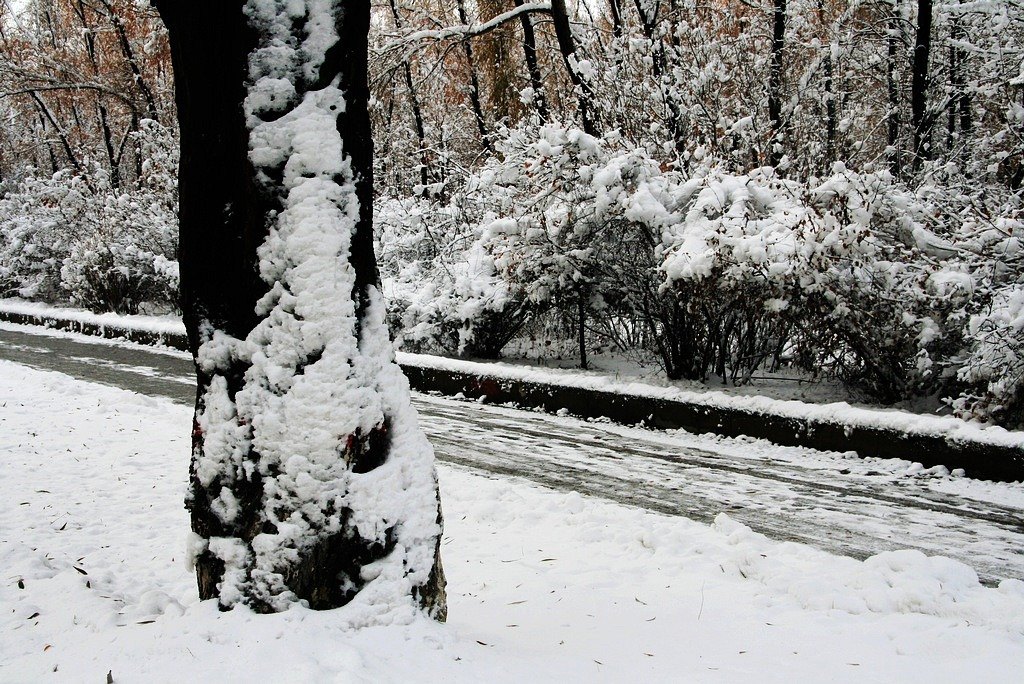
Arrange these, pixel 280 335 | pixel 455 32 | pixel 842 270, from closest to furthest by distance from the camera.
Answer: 1. pixel 280 335
2. pixel 842 270
3. pixel 455 32

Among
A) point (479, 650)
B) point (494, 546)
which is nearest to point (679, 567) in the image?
point (494, 546)

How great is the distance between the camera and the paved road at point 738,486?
16.4 feet

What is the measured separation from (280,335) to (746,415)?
5.73 metres

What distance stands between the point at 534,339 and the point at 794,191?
4605 mm

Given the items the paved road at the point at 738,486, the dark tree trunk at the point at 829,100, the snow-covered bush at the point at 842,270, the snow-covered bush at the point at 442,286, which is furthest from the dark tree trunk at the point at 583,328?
the dark tree trunk at the point at 829,100

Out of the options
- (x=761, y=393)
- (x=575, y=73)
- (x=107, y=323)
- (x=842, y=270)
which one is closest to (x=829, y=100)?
(x=575, y=73)

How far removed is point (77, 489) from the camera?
5.63 metres

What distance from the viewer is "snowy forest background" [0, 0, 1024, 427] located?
7258 mm

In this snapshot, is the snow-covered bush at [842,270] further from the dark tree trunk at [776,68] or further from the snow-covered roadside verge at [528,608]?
the dark tree trunk at [776,68]

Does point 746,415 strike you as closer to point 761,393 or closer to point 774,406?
point 774,406

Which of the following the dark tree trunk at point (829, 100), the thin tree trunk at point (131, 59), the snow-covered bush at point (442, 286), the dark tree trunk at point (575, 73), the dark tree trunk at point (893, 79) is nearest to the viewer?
the snow-covered bush at point (442, 286)

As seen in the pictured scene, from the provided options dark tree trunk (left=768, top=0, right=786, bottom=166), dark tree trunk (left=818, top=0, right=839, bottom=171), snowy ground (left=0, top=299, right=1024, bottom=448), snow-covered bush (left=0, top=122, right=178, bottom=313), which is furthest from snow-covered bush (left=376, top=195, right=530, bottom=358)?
dark tree trunk (left=818, top=0, right=839, bottom=171)

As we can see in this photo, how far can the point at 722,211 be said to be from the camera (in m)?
8.10

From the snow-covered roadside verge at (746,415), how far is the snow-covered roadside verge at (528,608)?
2.62 metres
